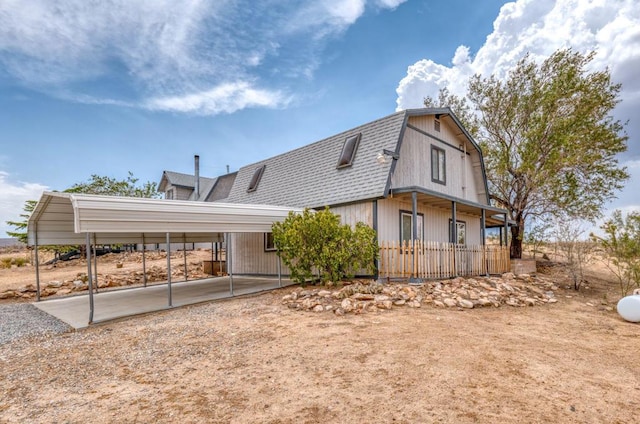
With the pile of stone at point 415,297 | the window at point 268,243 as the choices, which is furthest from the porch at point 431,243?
the window at point 268,243

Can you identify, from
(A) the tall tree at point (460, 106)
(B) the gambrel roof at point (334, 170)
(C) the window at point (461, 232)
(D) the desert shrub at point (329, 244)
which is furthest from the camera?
(A) the tall tree at point (460, 106)

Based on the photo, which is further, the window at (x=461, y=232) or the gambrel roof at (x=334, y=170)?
the window at (x=461, y=232)

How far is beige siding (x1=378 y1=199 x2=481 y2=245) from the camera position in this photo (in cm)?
1048

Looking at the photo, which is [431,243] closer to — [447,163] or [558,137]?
[447,163]

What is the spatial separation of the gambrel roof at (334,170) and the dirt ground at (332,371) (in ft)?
16.9

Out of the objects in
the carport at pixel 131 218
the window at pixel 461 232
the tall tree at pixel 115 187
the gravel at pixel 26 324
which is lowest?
the gravel at pixel 26 324

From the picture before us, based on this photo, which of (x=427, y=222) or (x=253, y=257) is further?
(x=253, y=257)

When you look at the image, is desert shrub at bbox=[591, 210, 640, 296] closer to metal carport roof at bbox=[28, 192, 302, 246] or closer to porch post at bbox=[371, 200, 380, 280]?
porch post at bbox=[371, 200, 380, 280]

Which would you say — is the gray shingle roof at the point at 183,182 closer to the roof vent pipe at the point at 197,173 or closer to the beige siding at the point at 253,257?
the roof vent pipe at the point at 197,173

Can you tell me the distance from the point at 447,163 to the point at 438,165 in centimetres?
78

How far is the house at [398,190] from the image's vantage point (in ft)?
32.9

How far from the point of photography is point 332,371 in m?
3.79

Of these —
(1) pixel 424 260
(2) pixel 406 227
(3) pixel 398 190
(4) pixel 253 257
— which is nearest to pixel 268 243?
(4) pixel 253 257

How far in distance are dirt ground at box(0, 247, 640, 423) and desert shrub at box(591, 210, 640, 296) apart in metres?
3.51
